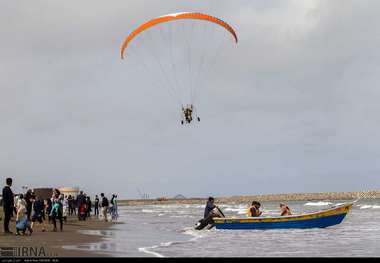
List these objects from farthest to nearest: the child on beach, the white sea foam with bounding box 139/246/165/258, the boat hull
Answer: the boat hull
the child on beach
the white sea foam with bounding box 139/246/165/258

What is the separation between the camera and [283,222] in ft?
85.1

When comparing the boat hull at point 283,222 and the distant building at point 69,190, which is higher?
the distant building at point 69,190

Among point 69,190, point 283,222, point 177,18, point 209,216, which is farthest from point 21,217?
point 69,190

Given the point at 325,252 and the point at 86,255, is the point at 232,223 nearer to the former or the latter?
the point at 325,252

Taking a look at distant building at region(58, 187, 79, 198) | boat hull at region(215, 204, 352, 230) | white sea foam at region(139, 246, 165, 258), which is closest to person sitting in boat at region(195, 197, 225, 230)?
boat hull at region(215, 204, 352, 230)

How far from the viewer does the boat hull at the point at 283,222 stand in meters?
25.9

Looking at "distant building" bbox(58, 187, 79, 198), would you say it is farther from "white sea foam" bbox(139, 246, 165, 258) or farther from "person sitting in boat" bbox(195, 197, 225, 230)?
"white sea foam" bbox(139, 246, 165, 258)

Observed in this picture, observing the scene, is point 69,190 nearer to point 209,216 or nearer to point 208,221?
point 209,216

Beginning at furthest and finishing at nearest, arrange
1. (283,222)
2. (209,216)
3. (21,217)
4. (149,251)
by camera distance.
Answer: (209,216), (283,222), (21,217), (149,251)

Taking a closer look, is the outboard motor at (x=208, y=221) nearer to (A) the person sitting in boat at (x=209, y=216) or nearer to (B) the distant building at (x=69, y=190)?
(A) the person sitting in boat at (x=209, y=216)

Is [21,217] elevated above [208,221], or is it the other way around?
[21,217]

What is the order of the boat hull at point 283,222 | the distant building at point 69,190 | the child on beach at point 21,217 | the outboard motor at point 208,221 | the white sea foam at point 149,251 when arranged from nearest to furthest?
1. the white sea foam at point 149,251
2. the child on beach at point 21,217
3. the boat hull at point 283,222
4. the outboard motor at point 208,221
5. the distant building at point 69,190

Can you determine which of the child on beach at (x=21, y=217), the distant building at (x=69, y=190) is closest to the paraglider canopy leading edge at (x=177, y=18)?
the child on beach at (x=21, y=217)

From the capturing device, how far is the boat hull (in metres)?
25.9
